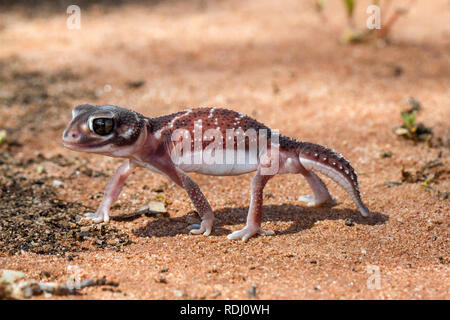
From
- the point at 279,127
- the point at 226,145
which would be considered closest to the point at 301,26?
the point at 279,127

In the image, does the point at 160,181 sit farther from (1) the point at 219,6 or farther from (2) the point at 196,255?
(1) the point at 219,6

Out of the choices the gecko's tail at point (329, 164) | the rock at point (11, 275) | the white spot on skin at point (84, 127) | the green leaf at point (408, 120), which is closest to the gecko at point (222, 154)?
the gecko's tail at point (329, 164)

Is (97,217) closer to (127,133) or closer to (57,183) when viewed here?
(127,133)

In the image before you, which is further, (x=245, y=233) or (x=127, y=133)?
(x=245, y=233)

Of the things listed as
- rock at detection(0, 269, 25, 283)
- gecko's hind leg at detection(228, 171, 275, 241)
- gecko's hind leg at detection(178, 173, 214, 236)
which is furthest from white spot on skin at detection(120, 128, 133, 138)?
rock at detection(0, 269, 25, 283)

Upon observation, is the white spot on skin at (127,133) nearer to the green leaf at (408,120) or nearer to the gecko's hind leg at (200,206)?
the gecko's hind leg at (200,206)

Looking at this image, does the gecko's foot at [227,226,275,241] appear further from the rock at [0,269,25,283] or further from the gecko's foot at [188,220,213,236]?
the rock at [0,269,25,283]

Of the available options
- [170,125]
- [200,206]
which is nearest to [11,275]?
[200,206]
